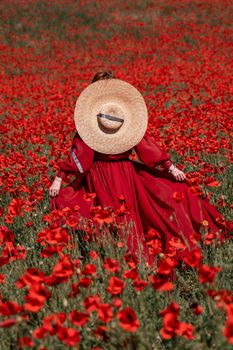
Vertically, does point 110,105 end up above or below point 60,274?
above

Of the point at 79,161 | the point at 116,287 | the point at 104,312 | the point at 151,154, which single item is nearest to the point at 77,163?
the point at 79,161

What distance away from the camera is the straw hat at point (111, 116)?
12.0 feet

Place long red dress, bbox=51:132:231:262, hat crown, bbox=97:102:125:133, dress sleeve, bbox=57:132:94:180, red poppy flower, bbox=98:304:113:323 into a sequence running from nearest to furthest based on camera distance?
red poppy flower, bbox=98:304:113:323 → long red dress, bbox=51:132:231:262 → hat crown, bbox=97:102:125:133 → dress sleeve, bbox=57:132:94:180

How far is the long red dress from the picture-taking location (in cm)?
352

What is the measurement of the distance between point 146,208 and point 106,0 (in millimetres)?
26458

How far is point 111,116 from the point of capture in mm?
3652

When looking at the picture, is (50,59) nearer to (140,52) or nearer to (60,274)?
(140,52)

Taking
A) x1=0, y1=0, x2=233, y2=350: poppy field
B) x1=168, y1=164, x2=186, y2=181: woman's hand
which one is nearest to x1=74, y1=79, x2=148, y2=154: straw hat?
x1=168, y1=164, x2=186, y2=181: woman's hand

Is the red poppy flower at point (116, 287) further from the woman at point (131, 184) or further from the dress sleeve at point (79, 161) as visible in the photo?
the dress sleeve at point (79, 161)

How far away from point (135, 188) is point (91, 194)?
2.78 feet

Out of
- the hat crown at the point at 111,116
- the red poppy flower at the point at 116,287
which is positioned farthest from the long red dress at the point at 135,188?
the red poppy flower at the point at 116,287

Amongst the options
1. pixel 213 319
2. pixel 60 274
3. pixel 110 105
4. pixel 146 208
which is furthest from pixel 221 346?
pixel 110 105

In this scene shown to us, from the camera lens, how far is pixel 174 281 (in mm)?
3080

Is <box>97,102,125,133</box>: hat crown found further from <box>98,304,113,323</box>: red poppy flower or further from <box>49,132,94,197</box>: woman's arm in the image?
<box>98,304,113,323</box>: red poppy flower
